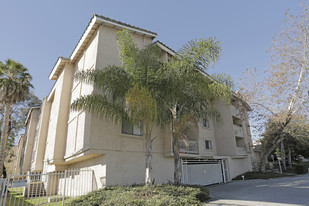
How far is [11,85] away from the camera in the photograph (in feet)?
68.8

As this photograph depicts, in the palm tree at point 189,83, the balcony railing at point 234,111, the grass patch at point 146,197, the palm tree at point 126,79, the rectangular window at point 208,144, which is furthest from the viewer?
the balcony railing at point 234,111

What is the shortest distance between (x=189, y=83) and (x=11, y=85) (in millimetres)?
19348

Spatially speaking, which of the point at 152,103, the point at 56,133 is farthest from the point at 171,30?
the point at 56,133

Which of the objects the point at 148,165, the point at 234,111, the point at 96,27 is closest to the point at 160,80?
the point at 148,165

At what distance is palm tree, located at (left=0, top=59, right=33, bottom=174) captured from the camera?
67.7 feet

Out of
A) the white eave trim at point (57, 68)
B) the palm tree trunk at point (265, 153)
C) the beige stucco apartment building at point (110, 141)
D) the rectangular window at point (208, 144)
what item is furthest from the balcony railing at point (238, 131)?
the white eave trim at point (57, 68)

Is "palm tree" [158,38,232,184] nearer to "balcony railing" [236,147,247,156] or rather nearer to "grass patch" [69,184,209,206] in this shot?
"grass patch" [69,184,209,206]

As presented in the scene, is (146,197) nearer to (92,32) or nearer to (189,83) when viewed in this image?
(189,83)

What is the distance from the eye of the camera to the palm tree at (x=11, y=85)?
20.6m

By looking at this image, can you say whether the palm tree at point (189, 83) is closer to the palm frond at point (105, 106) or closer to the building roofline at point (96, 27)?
the palm frond at point (105, 106)

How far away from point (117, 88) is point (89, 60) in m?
5.36

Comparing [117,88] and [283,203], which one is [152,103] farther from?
[283,203]

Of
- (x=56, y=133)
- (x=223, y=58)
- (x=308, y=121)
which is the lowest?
(x=56, y=133)

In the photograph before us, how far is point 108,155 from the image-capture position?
39.4ft
